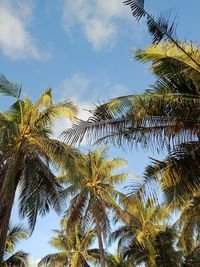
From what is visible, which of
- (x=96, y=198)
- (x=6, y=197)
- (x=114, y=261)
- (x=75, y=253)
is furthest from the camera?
(x=114, y=261)

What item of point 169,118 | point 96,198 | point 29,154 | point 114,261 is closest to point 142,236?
point 96,198

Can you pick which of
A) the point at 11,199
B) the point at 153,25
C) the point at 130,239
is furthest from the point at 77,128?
the point at 130,239

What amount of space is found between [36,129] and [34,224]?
138 inches

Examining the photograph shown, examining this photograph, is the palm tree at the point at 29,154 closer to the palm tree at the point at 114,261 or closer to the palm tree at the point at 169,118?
the palm tree at the point at 169,118

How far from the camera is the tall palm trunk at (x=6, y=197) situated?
44.5ft

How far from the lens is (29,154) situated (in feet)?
51.0

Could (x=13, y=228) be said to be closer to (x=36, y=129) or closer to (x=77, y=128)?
(x=36, y=129)

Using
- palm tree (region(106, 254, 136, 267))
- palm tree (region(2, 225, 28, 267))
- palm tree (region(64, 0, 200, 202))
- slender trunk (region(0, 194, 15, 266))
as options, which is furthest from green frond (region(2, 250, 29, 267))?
palm tree (region(64, 0, 200, 202))

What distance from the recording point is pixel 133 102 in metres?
10.2

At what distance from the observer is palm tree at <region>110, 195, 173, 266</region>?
24.1 m

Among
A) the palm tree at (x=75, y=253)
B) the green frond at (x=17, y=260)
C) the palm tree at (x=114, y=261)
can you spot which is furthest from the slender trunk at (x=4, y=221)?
the palm tree at (x=114, y=261)

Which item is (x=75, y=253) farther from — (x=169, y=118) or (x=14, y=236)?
(x=169, y=118)

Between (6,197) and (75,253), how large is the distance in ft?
59.1

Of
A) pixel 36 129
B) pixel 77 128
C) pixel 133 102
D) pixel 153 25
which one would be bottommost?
pixel 77 128
